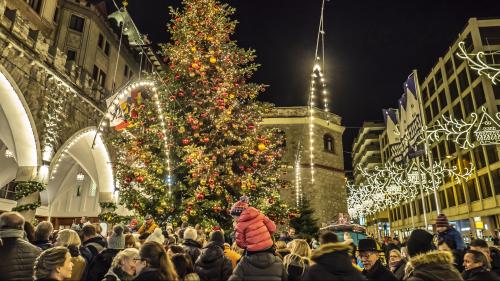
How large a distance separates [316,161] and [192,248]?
22.4 meters

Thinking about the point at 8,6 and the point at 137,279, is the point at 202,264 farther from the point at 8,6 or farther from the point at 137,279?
the point at 8,6

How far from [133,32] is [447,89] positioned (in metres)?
34.8

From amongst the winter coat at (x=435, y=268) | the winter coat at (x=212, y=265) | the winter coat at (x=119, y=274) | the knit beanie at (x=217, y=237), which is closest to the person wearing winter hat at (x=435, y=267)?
the winter coat at (x=435, y=268)

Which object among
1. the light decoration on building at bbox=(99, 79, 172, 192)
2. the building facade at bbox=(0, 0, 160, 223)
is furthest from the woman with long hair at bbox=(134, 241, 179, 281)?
the light decoration on building at bbox=(99, 79, 172, 192)

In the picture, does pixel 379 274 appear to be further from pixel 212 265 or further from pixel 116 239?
pixel 116 239

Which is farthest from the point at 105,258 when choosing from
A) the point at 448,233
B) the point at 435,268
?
the point at 448,233

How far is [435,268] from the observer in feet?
8.89

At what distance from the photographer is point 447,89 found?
35.2 meters

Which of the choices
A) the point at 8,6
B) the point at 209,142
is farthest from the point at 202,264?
the point at 8,6

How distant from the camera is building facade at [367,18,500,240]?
27.9 m

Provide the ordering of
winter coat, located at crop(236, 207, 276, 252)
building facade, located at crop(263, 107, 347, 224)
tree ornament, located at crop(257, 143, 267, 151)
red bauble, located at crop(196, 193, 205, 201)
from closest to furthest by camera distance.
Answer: winter coat, located at crop(236, 207, 276, 252) → red bauble, located at crop(196, 193, 205, 201) → tree ornament, located at crop(257, 143, 267, 151) → building facade, located at crop(263, 107, 347, 224)

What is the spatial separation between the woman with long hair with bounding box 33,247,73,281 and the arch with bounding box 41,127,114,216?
1014cm

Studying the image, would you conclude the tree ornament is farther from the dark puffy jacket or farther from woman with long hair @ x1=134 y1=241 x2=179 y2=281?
woman with long hair @ x1=134 y1=241 x2=179 y2=281

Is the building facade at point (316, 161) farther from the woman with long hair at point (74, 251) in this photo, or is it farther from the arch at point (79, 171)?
the woman with long hair at point (74, 251)
